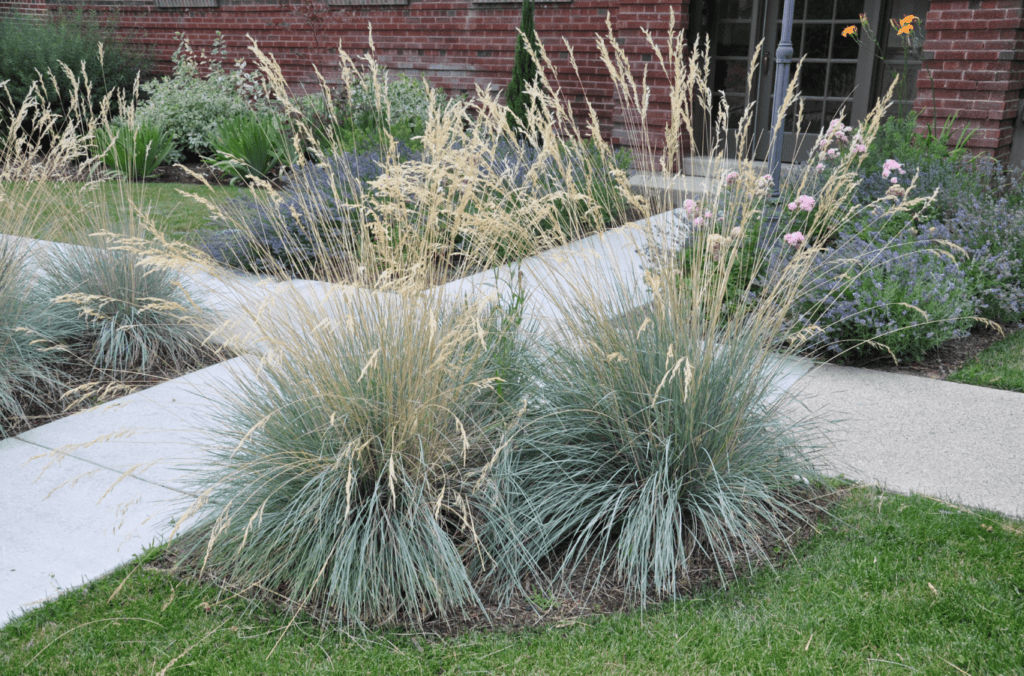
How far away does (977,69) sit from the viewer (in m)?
7.14

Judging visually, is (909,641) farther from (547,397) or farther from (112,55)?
(112,55)

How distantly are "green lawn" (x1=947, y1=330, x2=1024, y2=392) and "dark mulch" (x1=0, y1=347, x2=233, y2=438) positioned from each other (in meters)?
3.72

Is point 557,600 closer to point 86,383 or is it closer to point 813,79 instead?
point 86,383

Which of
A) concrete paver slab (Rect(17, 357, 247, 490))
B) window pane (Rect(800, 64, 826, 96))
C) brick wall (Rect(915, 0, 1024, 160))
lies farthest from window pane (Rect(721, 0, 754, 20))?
concrete paver slab (Rect(17, 357, 247, 490))

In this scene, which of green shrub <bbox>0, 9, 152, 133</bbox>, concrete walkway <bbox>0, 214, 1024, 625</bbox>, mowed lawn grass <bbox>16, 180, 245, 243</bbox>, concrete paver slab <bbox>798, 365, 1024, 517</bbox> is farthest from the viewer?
green shrub <bbox>0, 9, 152, 133</bbox>

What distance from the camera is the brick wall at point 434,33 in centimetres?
933

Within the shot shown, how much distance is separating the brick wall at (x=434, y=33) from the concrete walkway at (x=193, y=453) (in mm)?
5259

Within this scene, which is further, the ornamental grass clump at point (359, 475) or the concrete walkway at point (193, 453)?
the concrete walkway at point (193, 453)

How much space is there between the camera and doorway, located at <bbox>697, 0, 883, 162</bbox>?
325 inches

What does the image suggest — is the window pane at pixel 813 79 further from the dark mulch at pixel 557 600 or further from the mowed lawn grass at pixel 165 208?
the dark mulch at pixel 557 600

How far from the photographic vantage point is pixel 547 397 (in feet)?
9.62

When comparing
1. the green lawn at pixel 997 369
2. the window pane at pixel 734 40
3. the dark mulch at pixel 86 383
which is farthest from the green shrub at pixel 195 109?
the green lawn at pixel 997 369

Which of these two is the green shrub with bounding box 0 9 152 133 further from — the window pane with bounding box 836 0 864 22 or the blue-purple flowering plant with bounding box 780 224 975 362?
the blue-purple flowering plant with bounding box 780 224 975 362

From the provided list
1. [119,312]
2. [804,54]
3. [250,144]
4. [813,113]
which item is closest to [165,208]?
[250,144]
